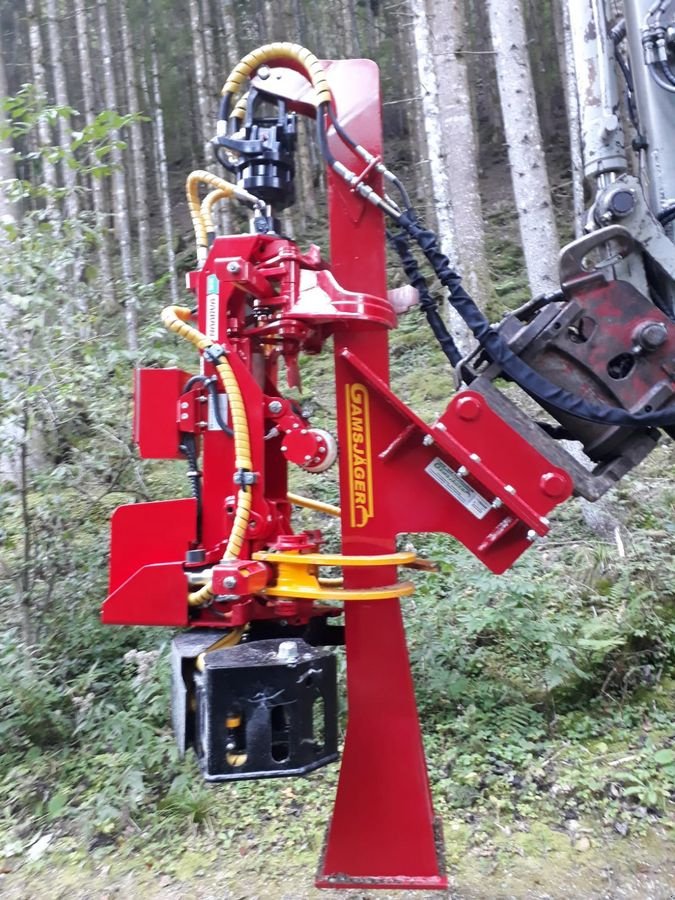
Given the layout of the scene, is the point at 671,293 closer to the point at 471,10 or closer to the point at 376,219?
the point at 376,219

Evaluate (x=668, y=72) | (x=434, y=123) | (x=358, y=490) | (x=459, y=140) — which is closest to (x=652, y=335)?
(x=668, y=72)

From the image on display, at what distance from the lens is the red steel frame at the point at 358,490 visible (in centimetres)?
248

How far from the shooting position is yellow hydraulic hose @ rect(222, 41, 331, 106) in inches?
102

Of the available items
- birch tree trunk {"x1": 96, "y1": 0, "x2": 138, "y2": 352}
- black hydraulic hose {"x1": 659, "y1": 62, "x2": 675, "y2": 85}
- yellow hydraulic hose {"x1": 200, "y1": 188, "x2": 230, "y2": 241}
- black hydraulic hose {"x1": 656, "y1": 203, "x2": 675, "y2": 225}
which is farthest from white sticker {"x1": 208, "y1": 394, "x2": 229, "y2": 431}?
birch tree trunk {"x1": 96, "y1": 0, "x2": 138, "y2": 352}

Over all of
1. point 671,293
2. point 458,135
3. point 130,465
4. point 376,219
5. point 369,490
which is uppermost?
point 458,135

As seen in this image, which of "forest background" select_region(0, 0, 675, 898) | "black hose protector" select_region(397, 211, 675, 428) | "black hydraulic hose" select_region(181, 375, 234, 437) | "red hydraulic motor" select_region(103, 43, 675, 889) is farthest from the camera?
"forest background" select_region(0, 0, 675, 898)

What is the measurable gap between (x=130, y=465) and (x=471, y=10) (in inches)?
1122

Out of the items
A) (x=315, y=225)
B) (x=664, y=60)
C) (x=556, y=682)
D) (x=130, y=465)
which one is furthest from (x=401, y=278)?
(x=664, y=60)

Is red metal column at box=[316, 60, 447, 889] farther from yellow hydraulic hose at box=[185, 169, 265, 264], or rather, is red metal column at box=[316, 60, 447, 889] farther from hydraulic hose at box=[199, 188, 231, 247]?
hydraulic hose at box=[199, 188, 231, 247]

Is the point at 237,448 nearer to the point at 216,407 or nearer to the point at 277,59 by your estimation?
the point at 216,407

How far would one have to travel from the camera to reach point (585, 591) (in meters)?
4.93

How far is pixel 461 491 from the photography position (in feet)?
8.30

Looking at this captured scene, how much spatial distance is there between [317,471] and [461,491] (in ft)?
1.69

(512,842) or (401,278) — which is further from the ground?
(401,278)
